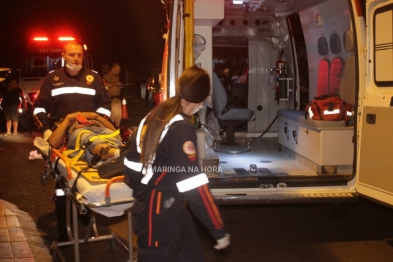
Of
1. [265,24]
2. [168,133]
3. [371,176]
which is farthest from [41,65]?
[168,133]

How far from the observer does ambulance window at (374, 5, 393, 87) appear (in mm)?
4734

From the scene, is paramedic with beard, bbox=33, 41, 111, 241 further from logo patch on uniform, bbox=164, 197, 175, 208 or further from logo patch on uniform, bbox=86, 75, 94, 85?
logo patch on uniform, bbox=164, 197, 175, 208

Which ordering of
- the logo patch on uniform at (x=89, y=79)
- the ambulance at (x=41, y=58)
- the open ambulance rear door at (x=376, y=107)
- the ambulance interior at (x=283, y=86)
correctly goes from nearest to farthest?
1. the open ambulance rear door at (x=376, y=107)
2. the logo patch on uniform at (x=89, y=79)
3. the ambulance interior at (x=283, y=86)
4. the ambulance at (x=41, y=58)

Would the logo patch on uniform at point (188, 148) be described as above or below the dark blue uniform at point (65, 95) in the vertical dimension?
below

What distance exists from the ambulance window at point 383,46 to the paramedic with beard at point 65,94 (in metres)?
Result: 2.54

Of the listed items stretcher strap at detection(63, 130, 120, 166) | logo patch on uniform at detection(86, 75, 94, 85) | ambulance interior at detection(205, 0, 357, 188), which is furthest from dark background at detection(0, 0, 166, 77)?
stretcher strap at detection(63, 130, 120, 166)

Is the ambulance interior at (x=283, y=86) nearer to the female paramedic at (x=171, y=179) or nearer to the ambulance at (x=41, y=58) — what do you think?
the female paramedic at (x=171, y=179)

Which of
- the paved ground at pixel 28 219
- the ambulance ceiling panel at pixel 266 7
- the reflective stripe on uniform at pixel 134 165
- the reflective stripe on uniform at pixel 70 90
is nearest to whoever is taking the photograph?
the reflective stripe on uniform at pixel 134 165

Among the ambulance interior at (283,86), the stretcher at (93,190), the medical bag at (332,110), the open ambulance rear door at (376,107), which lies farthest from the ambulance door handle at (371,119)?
the stretcher at (93,190)

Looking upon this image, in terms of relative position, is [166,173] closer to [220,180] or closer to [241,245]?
[220,180]

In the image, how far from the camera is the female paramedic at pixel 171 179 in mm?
3020

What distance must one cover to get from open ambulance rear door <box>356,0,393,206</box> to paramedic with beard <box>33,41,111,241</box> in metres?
2.41

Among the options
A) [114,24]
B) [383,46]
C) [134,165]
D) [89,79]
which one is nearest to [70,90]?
[89,79]

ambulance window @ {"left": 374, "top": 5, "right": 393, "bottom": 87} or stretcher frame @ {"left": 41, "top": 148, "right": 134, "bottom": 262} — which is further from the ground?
ambulance window @ {"left": 374, "top": 5, "right": 393, "bottom": 87}
